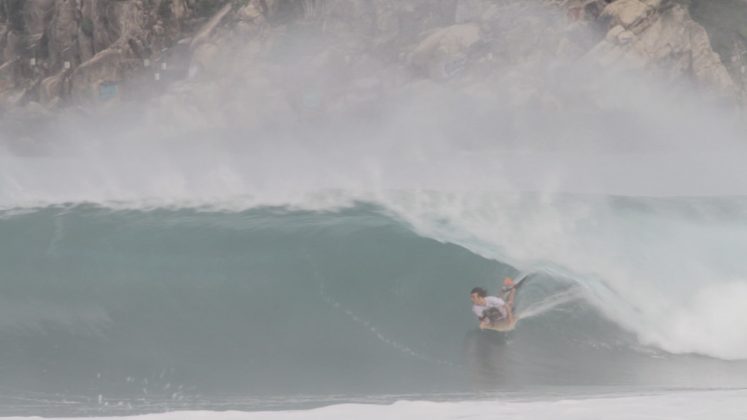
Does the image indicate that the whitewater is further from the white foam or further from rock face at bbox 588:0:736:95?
rock face at bbox 588:0:736:95

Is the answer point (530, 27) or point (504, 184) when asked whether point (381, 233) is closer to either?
point (504, 184)

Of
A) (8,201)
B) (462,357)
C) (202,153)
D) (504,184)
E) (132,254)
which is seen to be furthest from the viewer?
(202,153)

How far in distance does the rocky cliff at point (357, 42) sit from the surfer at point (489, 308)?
8.42 meters

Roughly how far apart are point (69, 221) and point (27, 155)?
17.7 feet

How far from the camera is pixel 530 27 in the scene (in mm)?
15734

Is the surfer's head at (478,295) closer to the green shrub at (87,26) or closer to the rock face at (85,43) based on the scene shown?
the rock face at (85,43)

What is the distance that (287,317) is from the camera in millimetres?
8086

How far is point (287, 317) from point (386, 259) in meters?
1.47

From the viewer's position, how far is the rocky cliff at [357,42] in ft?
50.8

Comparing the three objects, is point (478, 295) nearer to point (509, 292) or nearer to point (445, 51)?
point (509, 292)

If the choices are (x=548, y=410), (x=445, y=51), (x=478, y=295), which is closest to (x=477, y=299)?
(x=478, y=295)

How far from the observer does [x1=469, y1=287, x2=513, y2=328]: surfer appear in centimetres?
755

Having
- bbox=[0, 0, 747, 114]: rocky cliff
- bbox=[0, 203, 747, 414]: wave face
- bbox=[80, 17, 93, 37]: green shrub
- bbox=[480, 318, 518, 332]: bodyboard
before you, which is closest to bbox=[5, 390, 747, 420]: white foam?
bbox=[0, 203, 747, 414]: wave face

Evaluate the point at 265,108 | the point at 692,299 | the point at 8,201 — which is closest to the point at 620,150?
the point at 265,108
